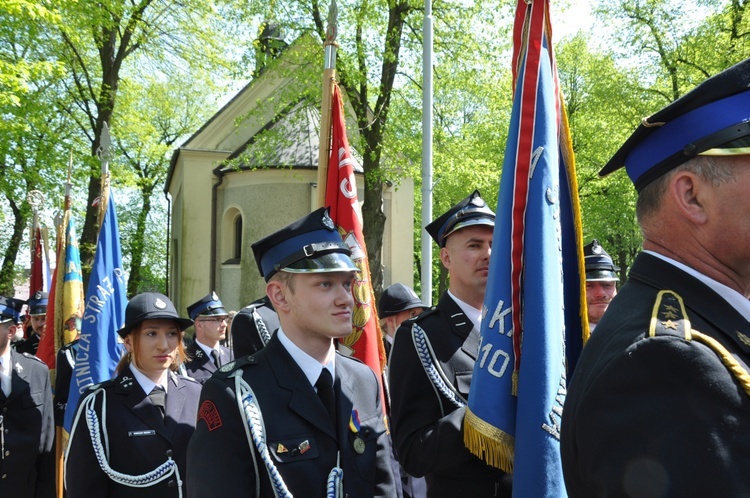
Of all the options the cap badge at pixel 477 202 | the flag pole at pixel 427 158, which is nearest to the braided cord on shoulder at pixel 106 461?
the cap badge at pixel 477 202

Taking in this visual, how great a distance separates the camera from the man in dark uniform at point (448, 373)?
326 cm

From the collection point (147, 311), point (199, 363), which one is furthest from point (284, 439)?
point (199, 363)

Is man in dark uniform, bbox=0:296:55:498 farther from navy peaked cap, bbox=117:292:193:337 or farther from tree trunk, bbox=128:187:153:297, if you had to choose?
tree trunk, bbox=128:187:153:297

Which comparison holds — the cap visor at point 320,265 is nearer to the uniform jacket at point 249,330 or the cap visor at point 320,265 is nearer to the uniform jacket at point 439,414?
the uniform jacket at point 439,414

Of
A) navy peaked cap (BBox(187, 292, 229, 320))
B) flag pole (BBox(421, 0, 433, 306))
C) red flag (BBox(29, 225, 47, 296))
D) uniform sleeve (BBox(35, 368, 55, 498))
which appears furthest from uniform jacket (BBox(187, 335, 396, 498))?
red flag (BBox(29, 225, 47, 296))

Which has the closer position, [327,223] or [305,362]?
[305,362]

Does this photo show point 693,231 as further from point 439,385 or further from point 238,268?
point 238,268

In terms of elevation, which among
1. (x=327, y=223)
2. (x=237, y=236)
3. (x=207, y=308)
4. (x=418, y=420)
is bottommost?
(x=418, y=420)

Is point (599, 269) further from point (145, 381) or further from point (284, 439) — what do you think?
point (284, 439)

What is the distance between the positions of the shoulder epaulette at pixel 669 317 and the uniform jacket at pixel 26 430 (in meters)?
6.13

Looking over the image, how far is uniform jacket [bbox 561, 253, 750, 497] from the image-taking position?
54.4 inches

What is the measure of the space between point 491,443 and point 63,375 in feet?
20.0

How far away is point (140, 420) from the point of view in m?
4.27

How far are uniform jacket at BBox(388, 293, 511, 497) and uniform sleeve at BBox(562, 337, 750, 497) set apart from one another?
1710 millimetres
